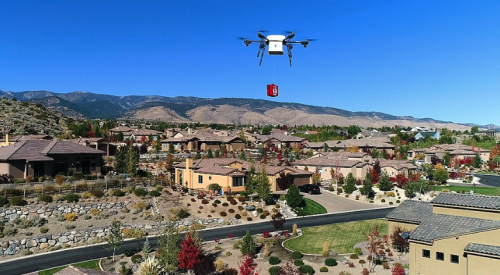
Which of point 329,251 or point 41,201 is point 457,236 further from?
point 41,201

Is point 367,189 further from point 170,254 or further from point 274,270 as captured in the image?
point 170,254

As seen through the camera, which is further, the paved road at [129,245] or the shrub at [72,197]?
the shrub at [72,197]

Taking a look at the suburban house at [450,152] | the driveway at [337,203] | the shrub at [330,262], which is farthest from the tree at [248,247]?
the suburban house at [450,152]

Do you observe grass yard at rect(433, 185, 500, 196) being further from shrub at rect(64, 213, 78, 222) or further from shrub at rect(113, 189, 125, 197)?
shrub at rect(64, 213, 78, 222)

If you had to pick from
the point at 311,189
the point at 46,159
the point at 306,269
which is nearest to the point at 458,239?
the point at 306,269

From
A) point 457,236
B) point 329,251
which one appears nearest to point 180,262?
Result: point 329,251

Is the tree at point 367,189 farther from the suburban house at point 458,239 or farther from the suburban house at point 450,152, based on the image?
the suburban house at point 450,152
